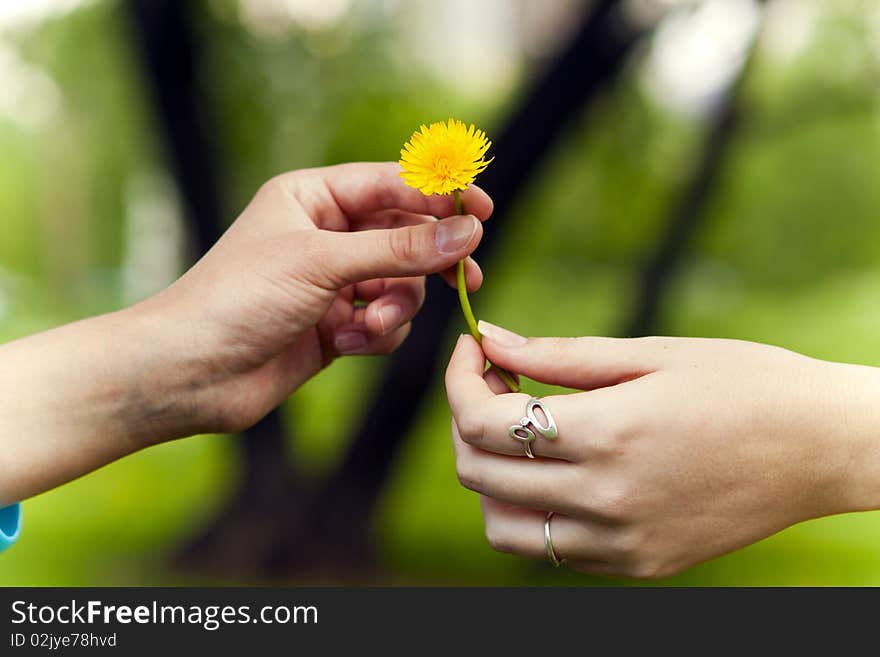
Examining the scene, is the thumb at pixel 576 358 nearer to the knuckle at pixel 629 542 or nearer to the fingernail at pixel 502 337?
the fingernail at pixel 502 337

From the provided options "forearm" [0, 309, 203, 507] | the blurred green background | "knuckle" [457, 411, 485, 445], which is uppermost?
the blurred green background

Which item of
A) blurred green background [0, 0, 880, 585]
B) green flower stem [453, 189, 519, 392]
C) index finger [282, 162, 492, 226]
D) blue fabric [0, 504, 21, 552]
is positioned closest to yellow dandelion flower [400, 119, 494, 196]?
green flower stem [453, 189, 519, 392]

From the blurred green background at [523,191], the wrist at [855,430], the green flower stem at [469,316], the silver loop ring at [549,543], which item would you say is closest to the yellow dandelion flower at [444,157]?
the green flower stem at [469,316]

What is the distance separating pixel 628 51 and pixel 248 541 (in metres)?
2.59

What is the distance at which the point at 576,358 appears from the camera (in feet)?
4.06

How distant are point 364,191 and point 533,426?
25.3 inches

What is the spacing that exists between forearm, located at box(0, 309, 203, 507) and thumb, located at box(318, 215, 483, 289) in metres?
0.32

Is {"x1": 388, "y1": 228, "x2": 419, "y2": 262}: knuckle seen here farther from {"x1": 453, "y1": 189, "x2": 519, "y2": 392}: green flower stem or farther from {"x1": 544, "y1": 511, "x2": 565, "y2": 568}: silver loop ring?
{"x1": 544, "y1": 511, "x2": 565, "y2": 568}: silver loop ring

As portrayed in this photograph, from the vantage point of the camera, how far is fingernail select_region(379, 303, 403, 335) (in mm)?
1548

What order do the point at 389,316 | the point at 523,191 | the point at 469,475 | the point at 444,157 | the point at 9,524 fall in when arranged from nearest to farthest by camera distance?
the point at 444,157, the point at 469,475, the point at 9,524, the point at 389,316, the point at 523,191

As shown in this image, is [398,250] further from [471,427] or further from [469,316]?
[471,427]

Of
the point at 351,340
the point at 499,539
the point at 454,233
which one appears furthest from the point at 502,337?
the point at 351,340

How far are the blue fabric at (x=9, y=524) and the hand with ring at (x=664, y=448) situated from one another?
29.2 inches

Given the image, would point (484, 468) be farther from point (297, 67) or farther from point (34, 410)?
point (297, 67)
